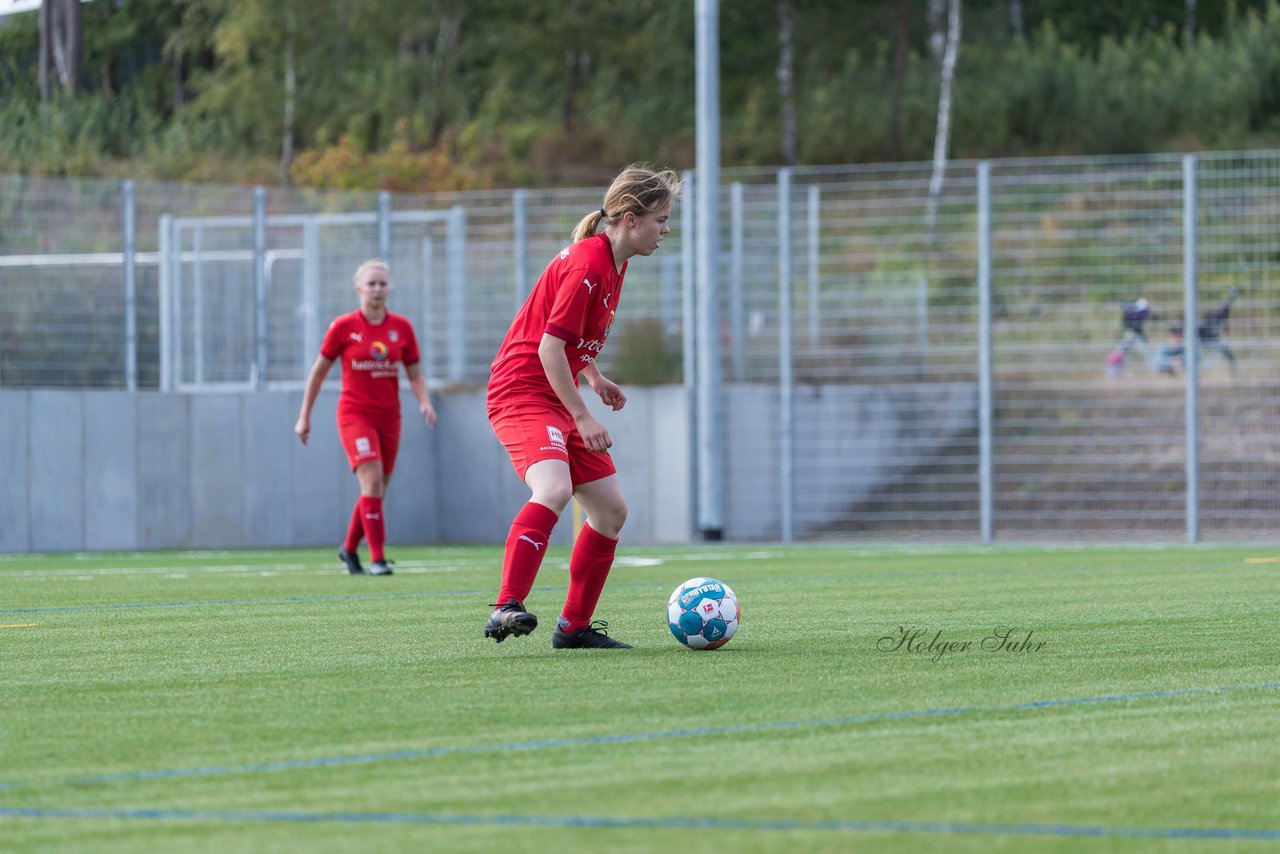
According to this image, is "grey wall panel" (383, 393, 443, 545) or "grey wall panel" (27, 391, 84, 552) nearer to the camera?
"grey wall panel" (27, 391, 84, 552)

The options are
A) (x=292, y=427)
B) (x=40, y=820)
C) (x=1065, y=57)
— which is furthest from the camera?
(x=1065, y=57)

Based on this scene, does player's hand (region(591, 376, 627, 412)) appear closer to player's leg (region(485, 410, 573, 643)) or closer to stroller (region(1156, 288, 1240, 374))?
player's leg (region(485, 410, 573, 643))

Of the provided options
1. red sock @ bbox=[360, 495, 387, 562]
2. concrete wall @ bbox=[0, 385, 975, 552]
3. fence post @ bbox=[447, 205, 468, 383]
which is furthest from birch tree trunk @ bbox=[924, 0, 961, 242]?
red sock @ bbox=[360, 495, 387, 562]

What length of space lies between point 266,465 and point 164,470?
3.36ft

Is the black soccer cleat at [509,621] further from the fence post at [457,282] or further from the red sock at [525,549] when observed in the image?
the fence post at [457,282]

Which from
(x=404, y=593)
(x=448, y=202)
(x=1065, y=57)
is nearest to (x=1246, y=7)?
(x=1065, y=57)

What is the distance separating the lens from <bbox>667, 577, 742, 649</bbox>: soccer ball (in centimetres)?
748

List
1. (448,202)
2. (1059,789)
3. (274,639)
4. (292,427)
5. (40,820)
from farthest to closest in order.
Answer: (448,202), (292,427), (274,639), (1059,789), (40,820)

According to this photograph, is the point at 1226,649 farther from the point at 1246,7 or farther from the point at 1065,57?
the point at 1246,7

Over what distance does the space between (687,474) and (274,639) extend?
12.2 m

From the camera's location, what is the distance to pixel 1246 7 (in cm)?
5084

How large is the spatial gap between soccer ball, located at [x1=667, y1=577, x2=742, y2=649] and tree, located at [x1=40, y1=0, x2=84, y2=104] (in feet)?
88.3

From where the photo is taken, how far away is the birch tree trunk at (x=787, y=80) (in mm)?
43125

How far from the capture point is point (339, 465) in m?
20.0
